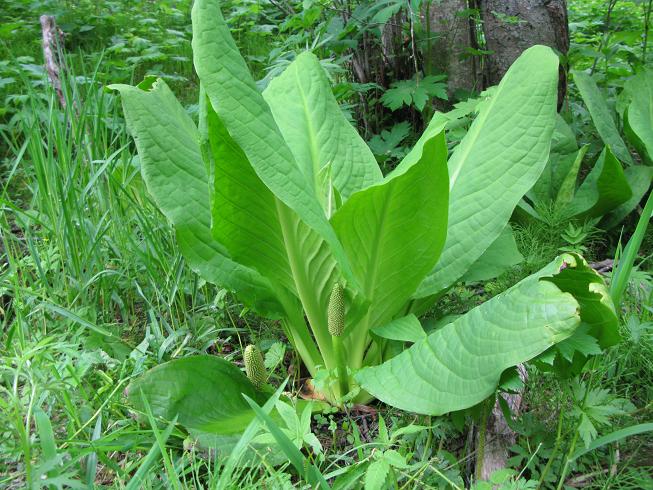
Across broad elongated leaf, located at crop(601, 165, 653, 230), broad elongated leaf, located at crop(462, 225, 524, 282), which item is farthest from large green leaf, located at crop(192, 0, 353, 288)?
broad elongated leaf, located at crop(601, 165, 653, 230)

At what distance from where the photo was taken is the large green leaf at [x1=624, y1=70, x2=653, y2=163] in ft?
8.25

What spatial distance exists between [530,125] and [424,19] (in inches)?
67.3

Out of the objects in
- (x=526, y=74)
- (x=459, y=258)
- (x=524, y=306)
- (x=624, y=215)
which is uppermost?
(x=526, y=74)

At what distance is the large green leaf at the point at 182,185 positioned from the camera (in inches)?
63.2

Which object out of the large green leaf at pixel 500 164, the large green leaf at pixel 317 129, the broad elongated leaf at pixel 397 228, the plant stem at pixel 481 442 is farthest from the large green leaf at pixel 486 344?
the large green leaf at pixel 317 129

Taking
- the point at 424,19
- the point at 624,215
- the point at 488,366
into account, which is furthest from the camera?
the point at 424,19

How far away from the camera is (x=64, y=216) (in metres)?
1.97

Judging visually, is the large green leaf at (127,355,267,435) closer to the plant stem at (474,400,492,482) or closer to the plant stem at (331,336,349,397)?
the plant stem at (331,336,349,397)

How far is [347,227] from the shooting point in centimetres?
149

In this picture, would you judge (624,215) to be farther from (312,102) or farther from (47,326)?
(47,326)

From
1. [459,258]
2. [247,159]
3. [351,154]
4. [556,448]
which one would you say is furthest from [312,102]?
[556,448]

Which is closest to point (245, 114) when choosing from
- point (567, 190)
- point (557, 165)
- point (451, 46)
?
point (567, 190)

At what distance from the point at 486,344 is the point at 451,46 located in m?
2.22

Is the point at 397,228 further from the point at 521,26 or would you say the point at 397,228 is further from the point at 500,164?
the point at 521,26
